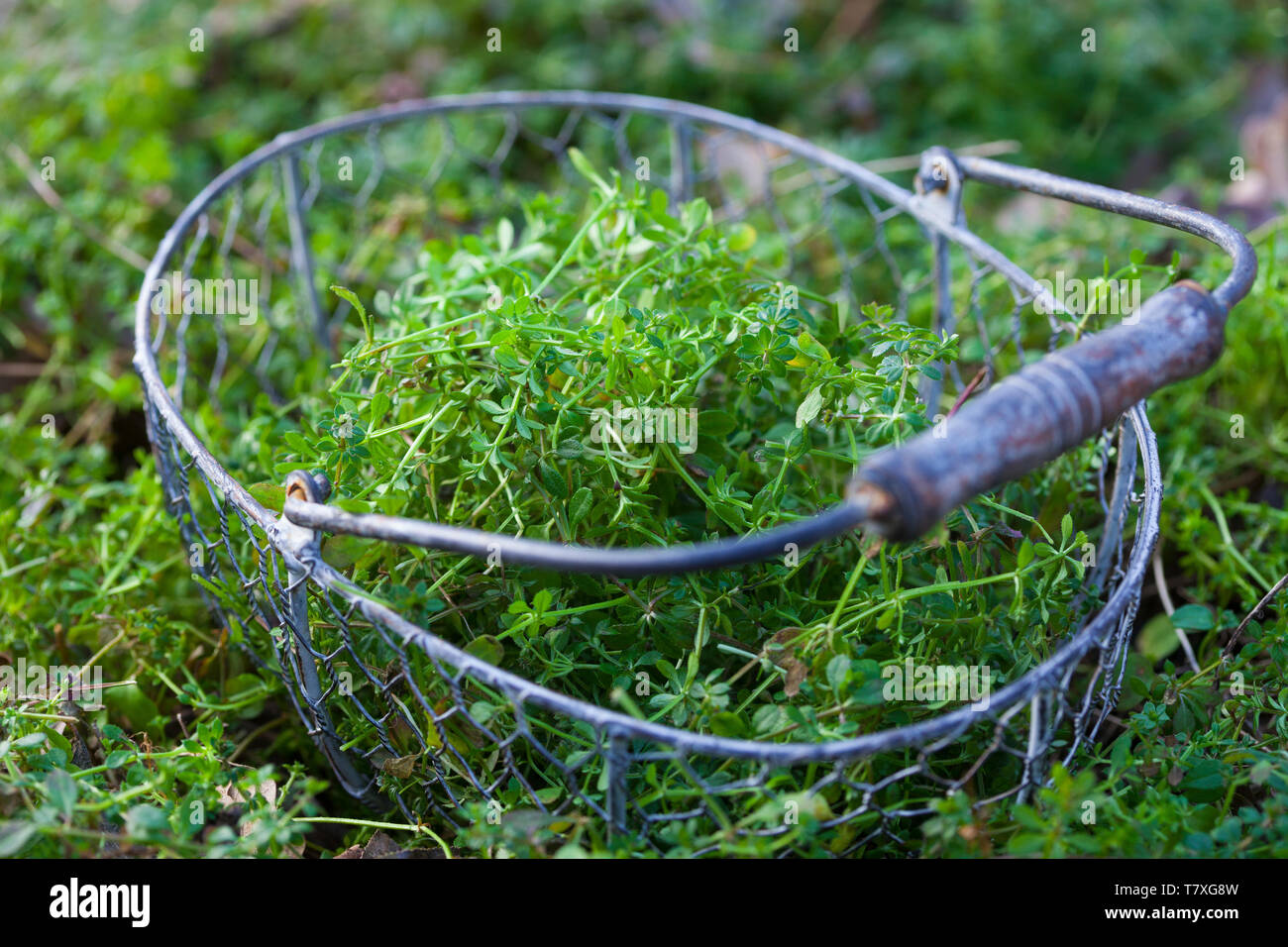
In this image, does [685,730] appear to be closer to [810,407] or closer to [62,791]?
[810,407]

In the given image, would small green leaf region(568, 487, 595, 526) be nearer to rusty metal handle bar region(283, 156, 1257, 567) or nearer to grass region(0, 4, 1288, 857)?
grass region(0, 4, 1288, 857)

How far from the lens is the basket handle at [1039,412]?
711 millimetres

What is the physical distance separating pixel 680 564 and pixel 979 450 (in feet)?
0.73

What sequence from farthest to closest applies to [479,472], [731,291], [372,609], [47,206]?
[47,206], [731,291], [479,472], [372,609]

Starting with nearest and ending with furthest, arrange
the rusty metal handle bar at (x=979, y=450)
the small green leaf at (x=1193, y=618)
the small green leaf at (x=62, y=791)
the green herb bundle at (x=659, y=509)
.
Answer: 1. the rusty metal handle bar at (x=979, y=450)
2. the small green leaf at (x=62, y=791)
3. the green herb bundle at (x=659, y=509)
4. the small green leaf at (x=1193, y=618)

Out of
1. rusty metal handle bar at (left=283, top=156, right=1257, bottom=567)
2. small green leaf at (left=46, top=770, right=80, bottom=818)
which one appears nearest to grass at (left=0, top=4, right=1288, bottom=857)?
small green leaf at (left=46, top=770, right=80, bottom=818)

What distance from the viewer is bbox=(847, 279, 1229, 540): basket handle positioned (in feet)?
2.33

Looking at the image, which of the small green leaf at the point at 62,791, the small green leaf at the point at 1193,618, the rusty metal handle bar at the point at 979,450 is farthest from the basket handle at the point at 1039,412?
the small green leaf at the point at 62,791

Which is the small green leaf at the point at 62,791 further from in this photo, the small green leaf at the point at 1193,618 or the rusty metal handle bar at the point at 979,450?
the small green leaf at the point at 1193,618

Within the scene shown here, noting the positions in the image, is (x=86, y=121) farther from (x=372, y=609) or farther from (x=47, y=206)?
(x=372, y=609)

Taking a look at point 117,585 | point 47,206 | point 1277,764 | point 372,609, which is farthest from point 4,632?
point 1277,764

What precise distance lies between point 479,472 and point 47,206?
4.58ft

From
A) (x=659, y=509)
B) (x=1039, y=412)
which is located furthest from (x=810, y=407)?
(x=1039, y=412)

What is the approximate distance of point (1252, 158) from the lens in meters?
2.21
